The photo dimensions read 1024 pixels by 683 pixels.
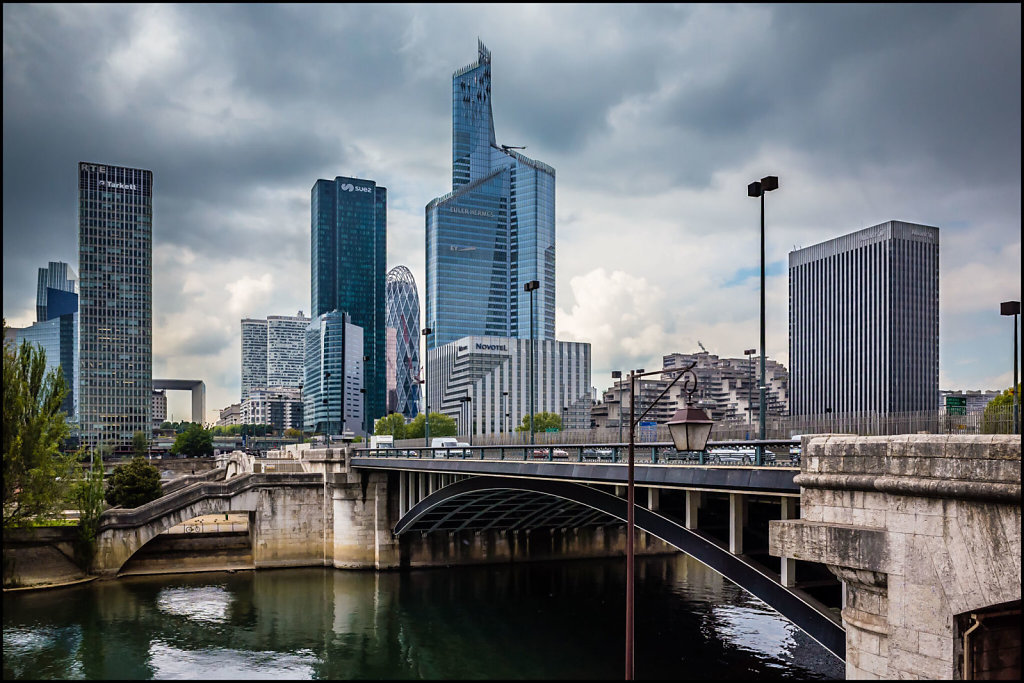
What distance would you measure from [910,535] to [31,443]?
182ft

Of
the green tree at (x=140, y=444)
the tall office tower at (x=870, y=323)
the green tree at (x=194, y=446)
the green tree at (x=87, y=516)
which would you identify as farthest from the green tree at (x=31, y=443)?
the tall office tower at (x=870, y=323)

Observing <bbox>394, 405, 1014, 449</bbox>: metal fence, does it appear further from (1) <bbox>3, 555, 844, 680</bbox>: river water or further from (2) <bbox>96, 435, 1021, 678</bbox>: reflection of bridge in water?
(1) <bbox>3, 555, 844, 680</bbox>: river water

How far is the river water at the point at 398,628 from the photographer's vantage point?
37969mm

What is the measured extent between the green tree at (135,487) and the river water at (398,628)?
43.7 ft

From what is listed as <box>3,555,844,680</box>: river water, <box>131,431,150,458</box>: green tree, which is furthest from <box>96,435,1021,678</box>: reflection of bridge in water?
<box>131,431,150,458</box>: green tree

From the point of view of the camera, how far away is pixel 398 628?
46375 mm

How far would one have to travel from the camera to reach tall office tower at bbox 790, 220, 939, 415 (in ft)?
572

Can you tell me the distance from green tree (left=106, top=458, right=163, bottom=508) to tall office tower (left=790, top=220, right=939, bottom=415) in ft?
448

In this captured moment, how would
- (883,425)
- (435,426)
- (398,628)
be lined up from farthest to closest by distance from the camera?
(435,426), (398,628), (883,425)

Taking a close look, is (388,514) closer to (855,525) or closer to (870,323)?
(855,525)

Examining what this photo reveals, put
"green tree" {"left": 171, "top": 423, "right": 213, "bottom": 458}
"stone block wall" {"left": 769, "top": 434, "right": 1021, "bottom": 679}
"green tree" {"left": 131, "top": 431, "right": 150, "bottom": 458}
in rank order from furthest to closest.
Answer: "green tree" {"left": 171, "top": 423, "right": 213, "bottom": 458} → "green tree" {"left": 131, "top": 431, "right": 150, "bottom": 458} → "stone block wall" {"left": 769, "top": 434, "right": 1021, "bottom": 679}

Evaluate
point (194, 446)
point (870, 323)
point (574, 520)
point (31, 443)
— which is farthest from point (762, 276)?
point (194, 446)

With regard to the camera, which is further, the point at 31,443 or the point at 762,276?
the point at 31,443

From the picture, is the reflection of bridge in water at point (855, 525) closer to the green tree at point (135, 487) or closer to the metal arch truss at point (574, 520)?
the metal arch truss at point (574, 520)
